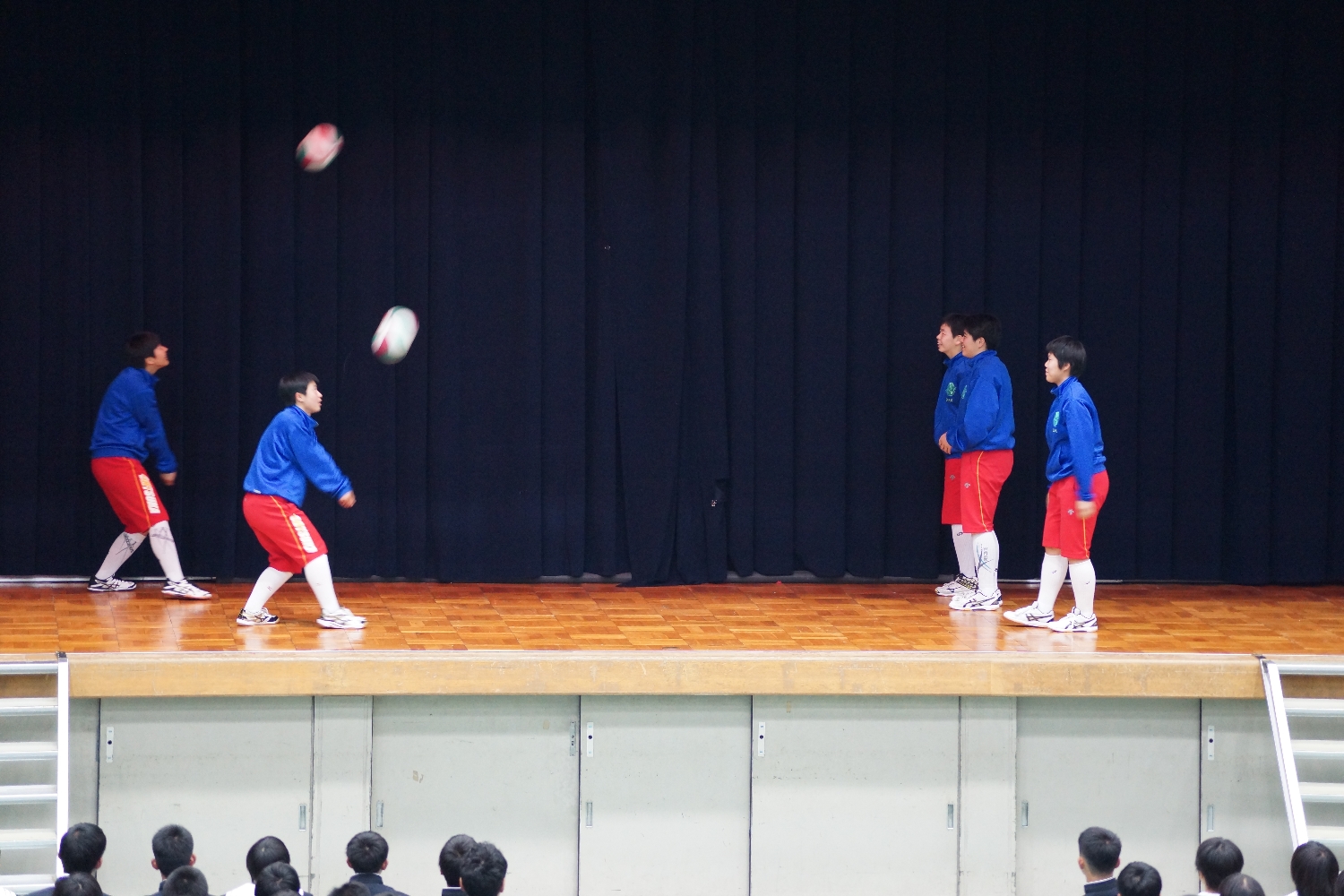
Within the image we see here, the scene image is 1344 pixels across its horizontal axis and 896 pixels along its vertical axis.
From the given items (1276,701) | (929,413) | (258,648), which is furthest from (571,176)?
(1276,701)

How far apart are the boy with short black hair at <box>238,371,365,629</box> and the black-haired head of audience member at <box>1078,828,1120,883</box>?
4.30m

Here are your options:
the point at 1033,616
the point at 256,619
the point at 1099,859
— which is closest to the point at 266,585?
the point at 256,619

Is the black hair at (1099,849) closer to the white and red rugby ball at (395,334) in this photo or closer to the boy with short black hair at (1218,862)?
the boy with short black hair at (1218,862)

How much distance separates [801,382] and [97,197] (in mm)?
4781

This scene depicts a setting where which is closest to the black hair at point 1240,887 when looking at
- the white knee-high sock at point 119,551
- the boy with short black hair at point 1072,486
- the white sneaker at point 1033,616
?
the boy with short black hair at point 1072,486

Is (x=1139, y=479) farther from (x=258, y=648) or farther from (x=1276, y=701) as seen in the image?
(x=258, y=648)

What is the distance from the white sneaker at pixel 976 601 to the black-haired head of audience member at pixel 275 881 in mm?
5293

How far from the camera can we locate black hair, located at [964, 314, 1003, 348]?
8.95 meters

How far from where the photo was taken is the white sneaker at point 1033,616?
8.41 meters

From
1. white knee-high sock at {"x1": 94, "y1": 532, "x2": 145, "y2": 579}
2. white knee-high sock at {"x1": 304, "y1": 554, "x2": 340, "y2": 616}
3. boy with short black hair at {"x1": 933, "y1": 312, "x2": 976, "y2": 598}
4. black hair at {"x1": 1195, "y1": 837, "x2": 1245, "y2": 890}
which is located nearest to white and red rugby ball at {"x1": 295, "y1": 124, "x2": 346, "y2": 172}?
white knee-high sock at {"x1": 94, "y1": 532, "x2": 145, "y2": 579}

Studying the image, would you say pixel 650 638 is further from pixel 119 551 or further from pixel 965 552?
pixel 119 551

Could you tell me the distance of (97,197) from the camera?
31.7ft

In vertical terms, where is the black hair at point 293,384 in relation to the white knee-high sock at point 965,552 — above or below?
above

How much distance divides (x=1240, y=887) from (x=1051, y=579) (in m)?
3.80
